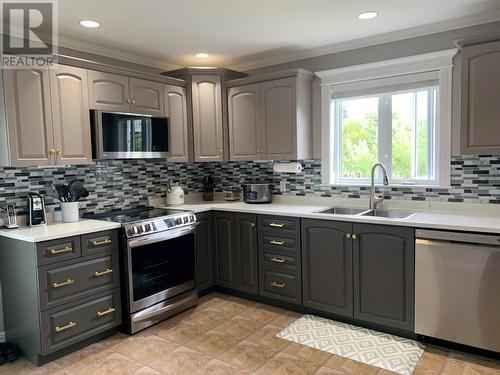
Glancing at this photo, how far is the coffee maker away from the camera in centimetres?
283

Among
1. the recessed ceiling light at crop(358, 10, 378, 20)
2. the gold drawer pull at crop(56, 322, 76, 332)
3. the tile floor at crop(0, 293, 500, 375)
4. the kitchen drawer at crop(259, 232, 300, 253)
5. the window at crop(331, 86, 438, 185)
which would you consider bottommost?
the tile floor at crop(0, 293, 500, 375)

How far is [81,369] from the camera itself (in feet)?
8.13

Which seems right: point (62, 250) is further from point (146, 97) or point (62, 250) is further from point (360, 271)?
point (360, 271)

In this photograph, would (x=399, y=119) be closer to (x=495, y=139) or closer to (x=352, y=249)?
(x=495, y=139)

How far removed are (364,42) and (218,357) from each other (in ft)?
9.23

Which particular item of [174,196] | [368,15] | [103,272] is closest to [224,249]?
[174,196]

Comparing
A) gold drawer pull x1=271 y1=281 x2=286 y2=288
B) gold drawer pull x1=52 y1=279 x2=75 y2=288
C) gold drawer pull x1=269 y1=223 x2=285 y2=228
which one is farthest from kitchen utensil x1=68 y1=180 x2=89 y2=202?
gold drawer pull x1=271 y1=281 x2=286 y2=288

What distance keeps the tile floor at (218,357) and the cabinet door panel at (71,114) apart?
4.68 feet

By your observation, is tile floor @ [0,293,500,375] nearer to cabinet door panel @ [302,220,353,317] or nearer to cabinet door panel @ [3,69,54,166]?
cabinet door panel @ [302,220,353,317]

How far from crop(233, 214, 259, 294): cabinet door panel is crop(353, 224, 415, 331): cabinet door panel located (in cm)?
95

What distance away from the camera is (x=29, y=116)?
8.80ft

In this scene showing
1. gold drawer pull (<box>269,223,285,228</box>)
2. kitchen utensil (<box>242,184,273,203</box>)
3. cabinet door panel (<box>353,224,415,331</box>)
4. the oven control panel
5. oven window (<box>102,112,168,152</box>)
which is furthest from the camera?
kitchen utensil (<box>242,184,273,203</box>)

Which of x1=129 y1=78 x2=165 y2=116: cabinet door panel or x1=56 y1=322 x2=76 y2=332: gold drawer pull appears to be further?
x1=129 y1=78 x2=165 y2=116: cabinet door panel

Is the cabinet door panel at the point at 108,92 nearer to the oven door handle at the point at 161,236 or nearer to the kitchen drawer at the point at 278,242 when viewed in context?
the oven door handle at the point at 161,236
